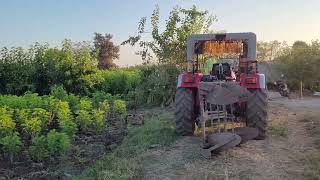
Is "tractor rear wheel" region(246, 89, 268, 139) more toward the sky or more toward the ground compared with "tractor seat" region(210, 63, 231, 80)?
more toward the ground

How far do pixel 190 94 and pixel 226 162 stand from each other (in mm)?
2218

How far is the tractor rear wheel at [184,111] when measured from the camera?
26.9 feet

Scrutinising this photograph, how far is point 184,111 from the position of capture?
8.20 m

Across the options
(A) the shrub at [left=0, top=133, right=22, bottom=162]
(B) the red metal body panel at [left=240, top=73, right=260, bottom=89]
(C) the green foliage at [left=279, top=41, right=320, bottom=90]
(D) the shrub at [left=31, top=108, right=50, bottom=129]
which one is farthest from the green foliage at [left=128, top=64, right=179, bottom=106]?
(C) the green foliage at [left=279, top=41, right=320, bottom=90]

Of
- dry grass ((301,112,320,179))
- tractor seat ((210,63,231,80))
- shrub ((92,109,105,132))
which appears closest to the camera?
dry grass ((301,112,320,179))

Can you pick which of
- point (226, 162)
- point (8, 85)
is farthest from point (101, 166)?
point (8, 85)

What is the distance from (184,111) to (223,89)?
1.08 metres

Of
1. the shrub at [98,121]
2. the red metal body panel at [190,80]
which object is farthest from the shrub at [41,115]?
the red metal body panel at [190,80]

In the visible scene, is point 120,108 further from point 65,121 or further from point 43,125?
point 65,121

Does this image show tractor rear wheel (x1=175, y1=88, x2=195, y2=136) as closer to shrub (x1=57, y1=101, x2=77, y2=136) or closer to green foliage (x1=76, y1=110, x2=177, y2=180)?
green foliage (x1=76, y1=110, x2=177, y2=180)

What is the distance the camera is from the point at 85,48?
1834cm

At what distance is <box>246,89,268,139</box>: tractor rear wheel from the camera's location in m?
7.91

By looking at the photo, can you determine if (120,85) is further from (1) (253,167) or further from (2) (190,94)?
(1) (253,167)

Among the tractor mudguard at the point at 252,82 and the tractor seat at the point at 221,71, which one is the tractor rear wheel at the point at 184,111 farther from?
the tractor mudguard at the point at 252,82
